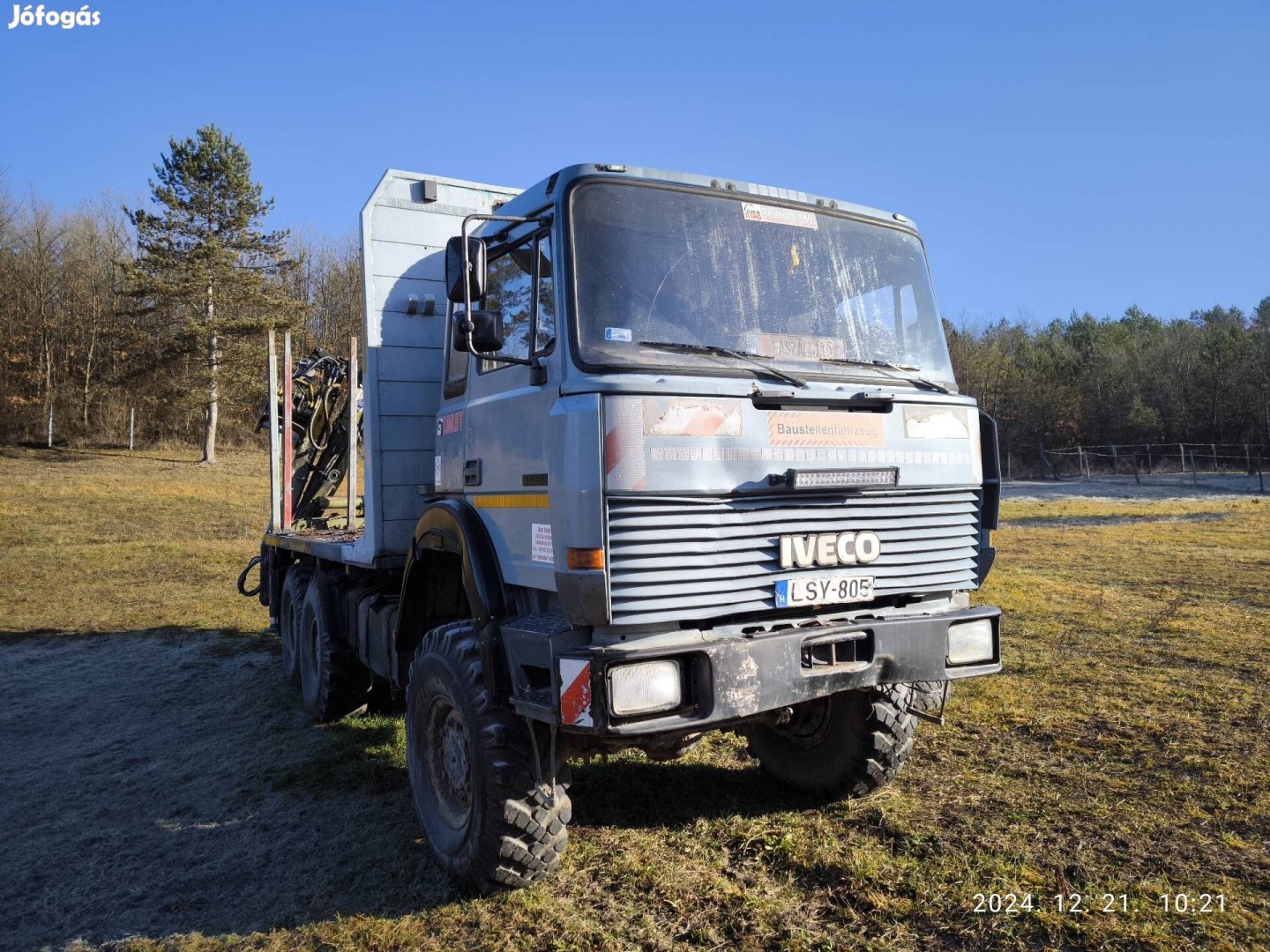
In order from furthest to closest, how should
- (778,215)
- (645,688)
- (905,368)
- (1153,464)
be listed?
(1153,464)
(905,368)
(778,215)
(645,688)

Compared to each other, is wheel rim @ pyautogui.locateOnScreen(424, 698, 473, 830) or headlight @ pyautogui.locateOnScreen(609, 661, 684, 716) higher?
headlight @ pyautogui.locateOnScreen(609, 661, 684, 716)

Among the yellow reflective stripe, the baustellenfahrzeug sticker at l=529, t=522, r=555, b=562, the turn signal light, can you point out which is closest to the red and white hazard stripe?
the turn signal light

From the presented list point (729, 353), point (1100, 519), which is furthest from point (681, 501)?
point (1100, 519)

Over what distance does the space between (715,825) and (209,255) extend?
113ft

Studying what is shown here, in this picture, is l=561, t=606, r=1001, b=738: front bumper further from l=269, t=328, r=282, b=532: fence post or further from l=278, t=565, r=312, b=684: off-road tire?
l=269, t=328, r=282, b=532: fence post

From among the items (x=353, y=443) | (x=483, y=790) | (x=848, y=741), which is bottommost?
(x=848, y=741)

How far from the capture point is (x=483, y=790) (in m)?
3.72

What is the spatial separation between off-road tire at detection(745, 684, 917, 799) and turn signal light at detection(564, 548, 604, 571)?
168 centimetres

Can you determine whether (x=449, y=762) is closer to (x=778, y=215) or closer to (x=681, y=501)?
(x=681, y=501)

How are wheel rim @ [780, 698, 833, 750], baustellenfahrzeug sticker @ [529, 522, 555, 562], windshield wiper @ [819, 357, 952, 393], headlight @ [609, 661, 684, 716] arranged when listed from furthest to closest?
wheel rim @ [780, 698, 833, 750]
windshield wiper @ [819, 357, 952, 393]
baustellenfahrzeug sticker @ [529, 522, 555, 562]
headlight @ [609, 661, 684, 716]

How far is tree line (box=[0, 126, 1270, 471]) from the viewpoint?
3359 centimetres

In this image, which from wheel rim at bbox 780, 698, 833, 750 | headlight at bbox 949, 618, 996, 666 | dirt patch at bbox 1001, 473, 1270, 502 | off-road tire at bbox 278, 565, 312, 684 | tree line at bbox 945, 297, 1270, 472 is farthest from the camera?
tree line at bbox 945, 297, 1270, 472

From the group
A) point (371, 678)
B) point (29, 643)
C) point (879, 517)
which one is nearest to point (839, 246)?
point (879, 517)

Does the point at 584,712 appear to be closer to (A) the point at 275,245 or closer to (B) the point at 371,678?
(B) the point at 371,678
